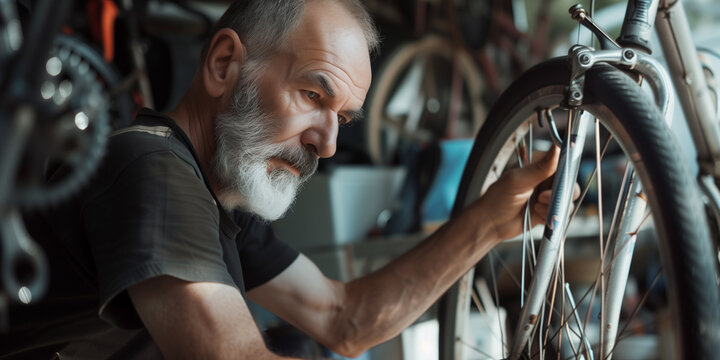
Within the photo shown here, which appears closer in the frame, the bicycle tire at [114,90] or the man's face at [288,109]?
the man's face at [288,109]

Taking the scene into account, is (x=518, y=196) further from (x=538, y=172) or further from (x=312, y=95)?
(x=312, y=95)

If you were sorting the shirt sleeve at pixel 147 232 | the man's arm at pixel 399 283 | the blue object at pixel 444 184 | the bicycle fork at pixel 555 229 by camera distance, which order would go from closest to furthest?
the shirt sleeve at pixel 147 232
the bicycle fork at pixel 555 229
the man's arm at pixel 399 283
the blue object at pixel 444 184

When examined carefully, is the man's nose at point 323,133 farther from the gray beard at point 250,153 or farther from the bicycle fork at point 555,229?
the bicycle fork at point 555,229

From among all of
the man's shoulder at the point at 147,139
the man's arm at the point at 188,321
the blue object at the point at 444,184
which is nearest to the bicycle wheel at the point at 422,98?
the blue object at the point at 444,184

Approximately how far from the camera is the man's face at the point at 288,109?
795mm

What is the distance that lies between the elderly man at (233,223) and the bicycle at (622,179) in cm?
8

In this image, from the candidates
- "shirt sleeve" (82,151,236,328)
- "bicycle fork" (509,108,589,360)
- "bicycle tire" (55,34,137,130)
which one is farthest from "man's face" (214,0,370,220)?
"bicycle tire" (55,34,137,130)

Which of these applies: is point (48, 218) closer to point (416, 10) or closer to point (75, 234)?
point (75, 234)

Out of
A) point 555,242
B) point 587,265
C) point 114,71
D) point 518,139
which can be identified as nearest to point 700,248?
point 555,242

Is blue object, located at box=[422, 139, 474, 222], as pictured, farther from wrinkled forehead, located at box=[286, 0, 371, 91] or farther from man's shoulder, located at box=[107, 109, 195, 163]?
man's shoulder, located at box=[107, 109, 195, 163]

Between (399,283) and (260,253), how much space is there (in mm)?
200

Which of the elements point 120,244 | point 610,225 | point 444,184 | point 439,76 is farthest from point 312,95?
point 439,76

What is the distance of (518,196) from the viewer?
0.84 metres

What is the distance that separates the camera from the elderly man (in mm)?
621
